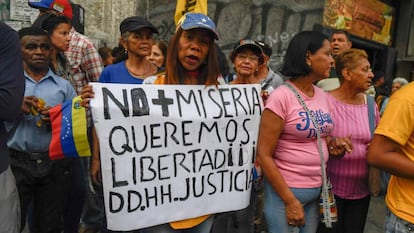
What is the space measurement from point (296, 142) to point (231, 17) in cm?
550

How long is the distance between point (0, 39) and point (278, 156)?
1577 millimetres

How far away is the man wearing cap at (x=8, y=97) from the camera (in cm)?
180

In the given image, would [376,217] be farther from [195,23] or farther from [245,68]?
[195,23]

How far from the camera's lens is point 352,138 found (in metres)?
2.64

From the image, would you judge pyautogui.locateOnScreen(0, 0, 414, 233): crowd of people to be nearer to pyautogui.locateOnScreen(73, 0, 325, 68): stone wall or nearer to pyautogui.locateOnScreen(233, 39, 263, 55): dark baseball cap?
pyautogui.locateOnScreen(233, 39, 263, 55): dark baseball cap

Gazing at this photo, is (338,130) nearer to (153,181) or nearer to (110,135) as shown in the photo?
(153,181)

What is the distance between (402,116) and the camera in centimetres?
172

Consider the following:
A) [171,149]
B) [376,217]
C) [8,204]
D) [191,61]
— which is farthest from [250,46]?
[376,217]

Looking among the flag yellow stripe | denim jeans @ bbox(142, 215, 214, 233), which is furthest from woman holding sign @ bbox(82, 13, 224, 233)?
the flag yellow stripe

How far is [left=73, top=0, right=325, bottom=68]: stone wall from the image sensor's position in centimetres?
580

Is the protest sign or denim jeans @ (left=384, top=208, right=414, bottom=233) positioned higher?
the protest sign

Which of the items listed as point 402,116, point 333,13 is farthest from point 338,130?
point 333,13

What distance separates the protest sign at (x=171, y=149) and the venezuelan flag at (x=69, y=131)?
405 millimetres

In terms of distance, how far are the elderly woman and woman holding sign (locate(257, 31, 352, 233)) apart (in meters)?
0.30
